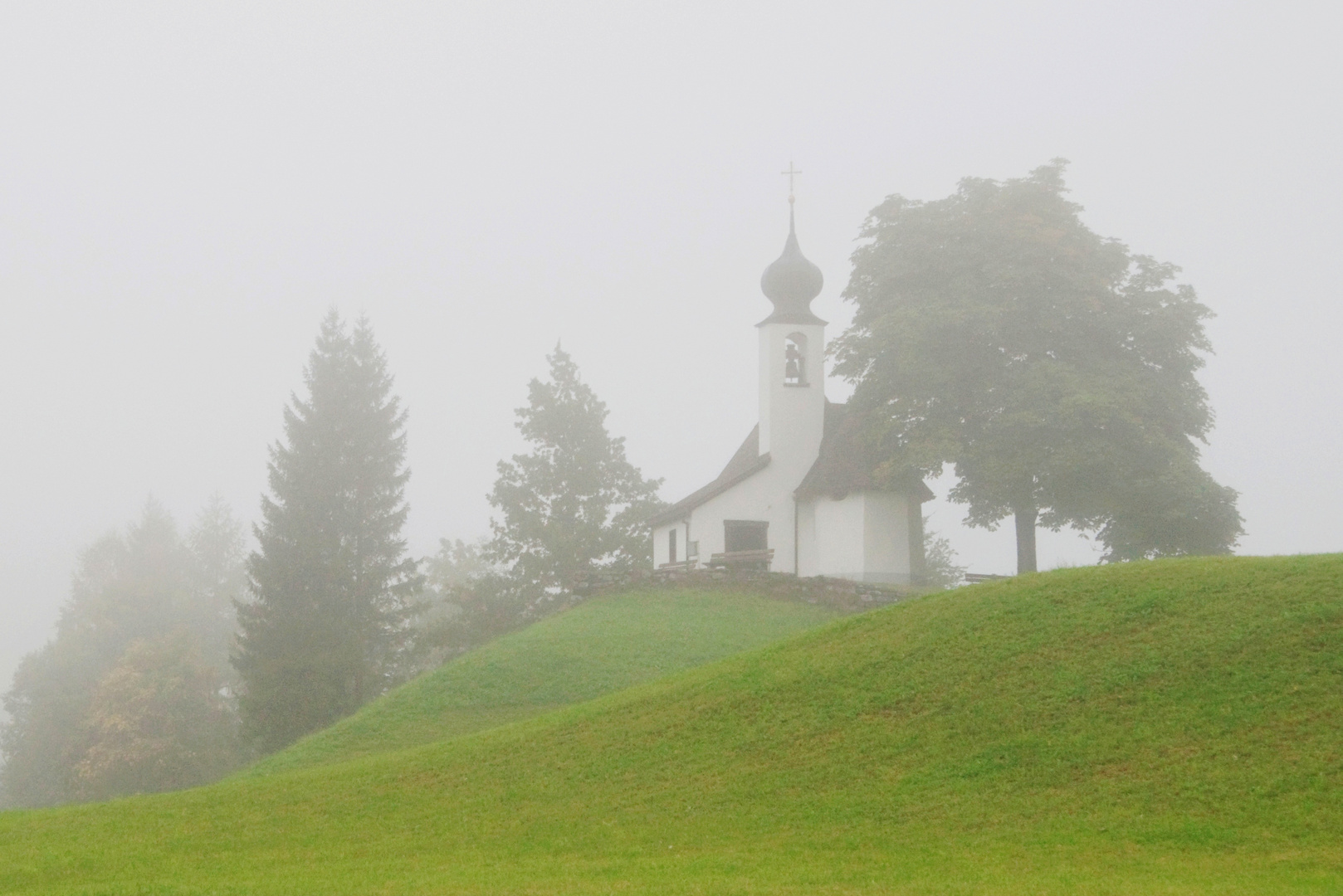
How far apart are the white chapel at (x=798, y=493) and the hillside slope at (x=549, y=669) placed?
4.68m

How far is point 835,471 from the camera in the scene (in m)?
37.5

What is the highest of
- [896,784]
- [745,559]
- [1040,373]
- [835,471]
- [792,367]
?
[792,367]

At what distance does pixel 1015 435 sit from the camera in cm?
3381

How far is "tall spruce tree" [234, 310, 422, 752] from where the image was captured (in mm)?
41344

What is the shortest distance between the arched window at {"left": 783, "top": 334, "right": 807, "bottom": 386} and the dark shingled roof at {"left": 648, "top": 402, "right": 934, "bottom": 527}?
55.9 inches

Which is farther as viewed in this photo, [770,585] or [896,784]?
[770,585]

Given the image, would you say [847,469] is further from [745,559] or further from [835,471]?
[745,559]

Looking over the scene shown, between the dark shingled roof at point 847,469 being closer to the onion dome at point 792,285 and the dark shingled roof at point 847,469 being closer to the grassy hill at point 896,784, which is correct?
the onion dome at point 792,285

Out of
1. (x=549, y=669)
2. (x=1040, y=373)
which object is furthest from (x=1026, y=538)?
(x=549, y=669)

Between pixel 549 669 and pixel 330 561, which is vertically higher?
pixel 330 561

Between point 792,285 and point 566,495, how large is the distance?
41.5ft

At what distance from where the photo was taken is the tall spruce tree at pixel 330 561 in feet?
136

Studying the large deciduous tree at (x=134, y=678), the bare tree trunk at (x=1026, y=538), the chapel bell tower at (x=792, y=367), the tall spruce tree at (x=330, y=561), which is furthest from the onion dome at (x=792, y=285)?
the large deciduous tree at (x=134, y=678)

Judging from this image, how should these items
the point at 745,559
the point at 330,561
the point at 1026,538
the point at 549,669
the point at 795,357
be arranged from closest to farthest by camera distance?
the point at 549,669
the point at 1026,538
the point at 745,559
the point at 795,357
the point at 330,561
